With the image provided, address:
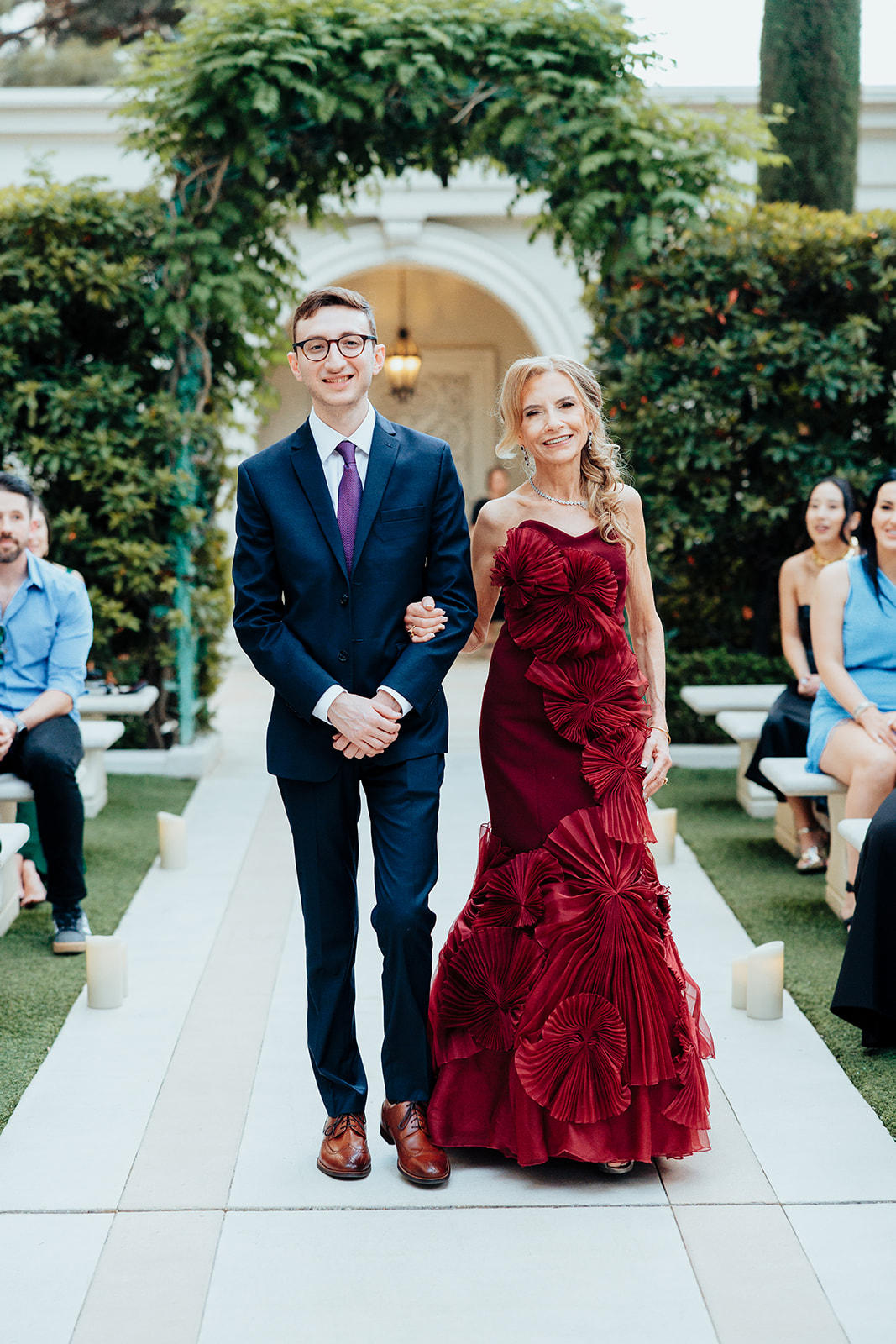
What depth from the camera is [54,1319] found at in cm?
A: 276

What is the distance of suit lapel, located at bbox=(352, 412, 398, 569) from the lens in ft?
10.7

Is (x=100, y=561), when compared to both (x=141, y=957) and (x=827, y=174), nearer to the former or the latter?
(x=141, y=957)

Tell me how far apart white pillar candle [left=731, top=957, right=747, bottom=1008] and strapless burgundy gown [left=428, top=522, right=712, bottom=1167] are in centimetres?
95

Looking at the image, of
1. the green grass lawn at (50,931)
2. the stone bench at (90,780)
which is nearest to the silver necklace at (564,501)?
the green grass lawn at (50,931)

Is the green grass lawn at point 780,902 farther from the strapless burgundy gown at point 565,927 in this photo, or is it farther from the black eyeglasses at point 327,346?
the black eyeglasses at point 327,346

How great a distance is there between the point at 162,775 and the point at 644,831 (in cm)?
533

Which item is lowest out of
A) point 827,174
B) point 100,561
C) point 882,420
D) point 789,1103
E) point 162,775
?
point 162,775

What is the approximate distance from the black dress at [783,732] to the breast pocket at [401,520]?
11.0 feet

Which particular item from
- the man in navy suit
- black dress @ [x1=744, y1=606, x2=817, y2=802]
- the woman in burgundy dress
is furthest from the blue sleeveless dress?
the man in navy suit

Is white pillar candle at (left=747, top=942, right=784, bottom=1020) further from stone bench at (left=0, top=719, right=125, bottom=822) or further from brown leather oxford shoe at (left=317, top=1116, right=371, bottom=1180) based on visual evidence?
stone bench at (left=0, top=719, right=125, bottom=822)

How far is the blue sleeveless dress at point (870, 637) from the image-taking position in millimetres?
5223

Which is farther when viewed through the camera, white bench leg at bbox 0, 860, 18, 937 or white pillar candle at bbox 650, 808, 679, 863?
white pillar candle at bbox 650, 808, 679, 863

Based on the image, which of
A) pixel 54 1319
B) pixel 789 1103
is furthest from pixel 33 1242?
pixel 789 1103

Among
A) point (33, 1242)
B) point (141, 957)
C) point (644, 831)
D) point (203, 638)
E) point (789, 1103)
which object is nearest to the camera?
point (33, 1242)
